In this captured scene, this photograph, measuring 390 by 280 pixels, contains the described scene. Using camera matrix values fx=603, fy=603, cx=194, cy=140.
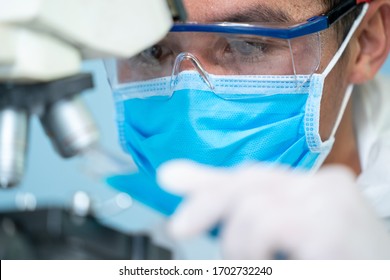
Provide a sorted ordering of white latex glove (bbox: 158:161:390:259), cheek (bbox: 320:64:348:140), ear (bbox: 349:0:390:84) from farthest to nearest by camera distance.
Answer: ear (bbox: 349:0:390:84)
cheek (bbox: 320:64:348:140)
white latex glove (bbox: 158:161:390:259)

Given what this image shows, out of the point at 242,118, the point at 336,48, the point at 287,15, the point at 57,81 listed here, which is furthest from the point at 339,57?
the point at 57,81

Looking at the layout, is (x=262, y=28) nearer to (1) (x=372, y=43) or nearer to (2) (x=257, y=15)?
(2) (x=257, y=15)

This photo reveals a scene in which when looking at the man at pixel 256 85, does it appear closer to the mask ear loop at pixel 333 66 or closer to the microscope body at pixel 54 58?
the mask ear loop at pixel 333 66

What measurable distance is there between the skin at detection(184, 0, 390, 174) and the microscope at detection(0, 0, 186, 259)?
0.51 meters

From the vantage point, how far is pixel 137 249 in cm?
90

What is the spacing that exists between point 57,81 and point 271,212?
33cm

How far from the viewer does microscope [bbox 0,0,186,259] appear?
2.47ft

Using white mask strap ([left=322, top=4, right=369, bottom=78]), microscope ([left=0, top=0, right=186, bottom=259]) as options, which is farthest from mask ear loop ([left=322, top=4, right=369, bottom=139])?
microscope ([left=0, top=0, right=186, bottom=259])

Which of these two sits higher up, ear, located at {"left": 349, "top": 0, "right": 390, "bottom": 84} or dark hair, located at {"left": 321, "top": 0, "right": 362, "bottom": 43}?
dark hair, located at {"left": 321, "top": 0, "right": 362, "bottom": 43}

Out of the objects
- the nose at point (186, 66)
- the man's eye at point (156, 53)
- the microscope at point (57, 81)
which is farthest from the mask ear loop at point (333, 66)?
the microscope at point (57, 81)

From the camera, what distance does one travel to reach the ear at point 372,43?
5.11 ft

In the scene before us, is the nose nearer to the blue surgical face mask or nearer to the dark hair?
the blue surgical face mask
